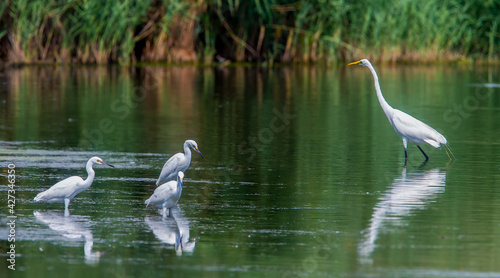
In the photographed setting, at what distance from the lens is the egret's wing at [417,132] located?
11.6 m

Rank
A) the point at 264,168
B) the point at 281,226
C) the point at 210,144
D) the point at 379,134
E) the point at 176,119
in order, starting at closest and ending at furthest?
1. the point at 281,226
2. the point at 264,168
3. the point at 210,144
4. the point at 379,134
5. the point at 176,119

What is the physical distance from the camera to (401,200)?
346 inches

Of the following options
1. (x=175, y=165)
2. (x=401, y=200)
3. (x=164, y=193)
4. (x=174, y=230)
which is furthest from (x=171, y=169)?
(x=401, y=200)

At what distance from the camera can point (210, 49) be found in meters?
29.4

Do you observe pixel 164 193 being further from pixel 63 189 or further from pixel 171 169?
pixel 171 169

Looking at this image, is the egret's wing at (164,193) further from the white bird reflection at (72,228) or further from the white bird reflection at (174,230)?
the white bird reflection at (72,228)

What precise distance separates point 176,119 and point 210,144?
3.05 metres

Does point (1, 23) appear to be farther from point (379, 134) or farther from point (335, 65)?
point (379, 134)

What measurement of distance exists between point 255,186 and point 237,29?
Answer: 66.1 feet

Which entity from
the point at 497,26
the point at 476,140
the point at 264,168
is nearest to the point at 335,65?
the point at 497,26

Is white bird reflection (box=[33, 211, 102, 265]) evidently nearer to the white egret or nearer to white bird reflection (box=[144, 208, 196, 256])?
white bird reflection (box=[144, 208, 196, 256])

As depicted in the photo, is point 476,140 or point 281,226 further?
point 476,140

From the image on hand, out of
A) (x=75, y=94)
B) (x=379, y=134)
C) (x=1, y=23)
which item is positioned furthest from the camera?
(x=1, y=23)

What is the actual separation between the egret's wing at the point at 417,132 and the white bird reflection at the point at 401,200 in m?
0.79
